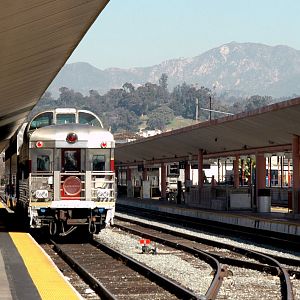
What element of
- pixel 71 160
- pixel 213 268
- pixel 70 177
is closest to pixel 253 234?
pixel 71 160

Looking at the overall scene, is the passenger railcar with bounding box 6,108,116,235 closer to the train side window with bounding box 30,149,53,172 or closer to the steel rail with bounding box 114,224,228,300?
the train side window with bounding box 30,149,53,172

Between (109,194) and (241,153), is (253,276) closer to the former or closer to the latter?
(109,194)

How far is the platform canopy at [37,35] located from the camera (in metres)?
11.9

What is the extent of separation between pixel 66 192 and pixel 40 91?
325 inches

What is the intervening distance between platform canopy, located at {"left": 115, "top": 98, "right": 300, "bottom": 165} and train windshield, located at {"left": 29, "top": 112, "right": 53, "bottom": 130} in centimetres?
785

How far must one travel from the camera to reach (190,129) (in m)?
37.9

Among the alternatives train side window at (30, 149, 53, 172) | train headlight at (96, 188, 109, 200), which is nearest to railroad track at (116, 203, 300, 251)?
train headlight at (96, 188, 109, 200)

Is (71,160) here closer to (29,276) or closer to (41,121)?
(41,121)

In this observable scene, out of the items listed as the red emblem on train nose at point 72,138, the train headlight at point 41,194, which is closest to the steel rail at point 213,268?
the train headlight at point 41,194

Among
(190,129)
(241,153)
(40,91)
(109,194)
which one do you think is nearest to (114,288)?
(109,194)

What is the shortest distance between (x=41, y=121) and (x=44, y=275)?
10003 millimetres

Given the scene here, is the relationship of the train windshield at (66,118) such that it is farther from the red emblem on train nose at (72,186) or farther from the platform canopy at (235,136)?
the platform canopy at (235,136)

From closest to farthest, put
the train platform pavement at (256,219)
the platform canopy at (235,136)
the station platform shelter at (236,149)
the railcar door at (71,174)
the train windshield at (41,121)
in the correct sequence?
the railcar door at (71,174) < the train windshield at (41,121) < the train platform pavement at (256,219) < the platform canopy at (235,136) < the station platform shelter at (236,149)

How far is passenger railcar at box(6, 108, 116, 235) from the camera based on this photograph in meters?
20.6
